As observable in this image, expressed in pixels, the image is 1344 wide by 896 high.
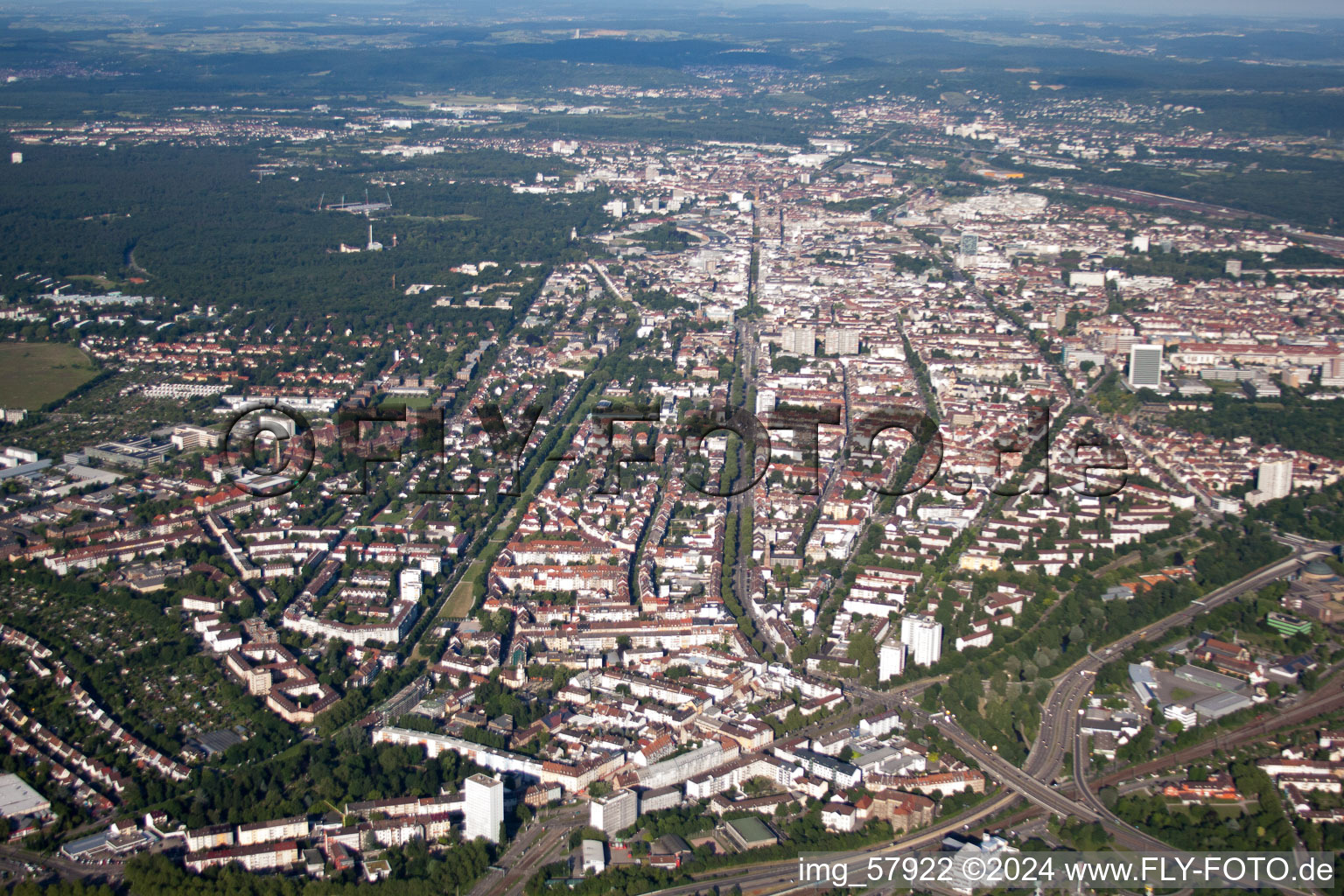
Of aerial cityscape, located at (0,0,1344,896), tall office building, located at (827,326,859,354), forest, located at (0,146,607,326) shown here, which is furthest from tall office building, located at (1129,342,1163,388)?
forest, located at (0,146,607,326)

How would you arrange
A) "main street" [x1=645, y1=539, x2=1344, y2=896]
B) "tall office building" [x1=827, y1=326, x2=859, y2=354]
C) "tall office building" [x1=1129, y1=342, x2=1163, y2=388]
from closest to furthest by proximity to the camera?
"main street" [x1=645, y1=539, x2=1344, y2=896] < "tall office building" [x1=1129, y1=342, x2=1163, y2=388] < "tall office building" [x1=827, y1=326, x2=859, y2=354]

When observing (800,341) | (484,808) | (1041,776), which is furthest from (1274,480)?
(484,808)

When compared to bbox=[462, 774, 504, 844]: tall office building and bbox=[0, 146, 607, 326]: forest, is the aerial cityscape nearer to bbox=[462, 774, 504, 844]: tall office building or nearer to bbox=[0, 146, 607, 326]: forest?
bbox=[462, 774, 504, 844]: tall office building

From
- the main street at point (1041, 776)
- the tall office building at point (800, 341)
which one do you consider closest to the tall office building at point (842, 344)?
the tall office building at point (800, 341)

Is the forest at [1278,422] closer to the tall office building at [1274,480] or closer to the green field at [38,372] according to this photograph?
the tall office building at [1274,480]

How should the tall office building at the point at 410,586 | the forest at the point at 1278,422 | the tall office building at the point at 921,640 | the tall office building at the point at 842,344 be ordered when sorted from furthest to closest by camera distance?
1. the tall office building at the point at 842,344
2. the forest at the point at 1278,422
3. the tall office building at the point at 410,586
4. the tall office building at the point at 921,640

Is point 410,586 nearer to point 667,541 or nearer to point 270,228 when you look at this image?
point 667,541

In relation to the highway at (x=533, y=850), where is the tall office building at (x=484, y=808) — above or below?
above
